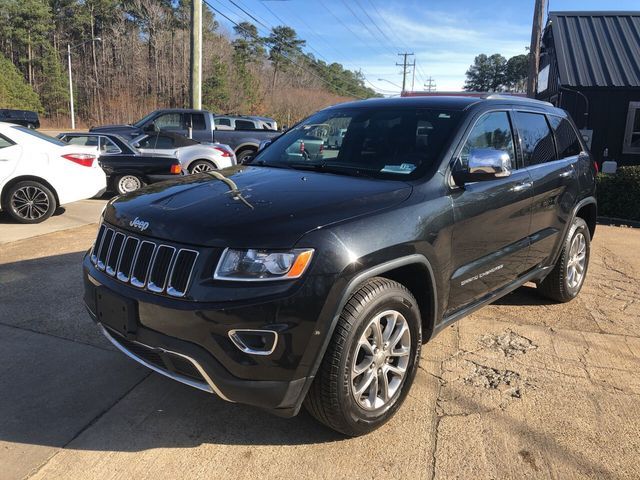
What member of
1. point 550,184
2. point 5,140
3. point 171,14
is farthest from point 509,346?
point 171,14

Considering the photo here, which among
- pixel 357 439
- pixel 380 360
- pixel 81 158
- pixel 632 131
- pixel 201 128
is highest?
pixel 632 131

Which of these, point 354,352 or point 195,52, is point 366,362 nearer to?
point 354,352

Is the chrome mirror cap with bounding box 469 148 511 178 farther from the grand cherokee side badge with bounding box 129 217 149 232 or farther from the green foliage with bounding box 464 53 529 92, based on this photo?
the green foliage with bounding box 464 53 529 92

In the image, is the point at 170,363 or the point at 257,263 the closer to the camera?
the point at 257,263

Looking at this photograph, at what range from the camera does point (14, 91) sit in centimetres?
5153

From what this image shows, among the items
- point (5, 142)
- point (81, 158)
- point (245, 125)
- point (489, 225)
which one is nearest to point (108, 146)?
point (81, 158)

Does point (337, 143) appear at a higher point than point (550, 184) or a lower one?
higher

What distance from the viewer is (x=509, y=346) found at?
4031 millimetres

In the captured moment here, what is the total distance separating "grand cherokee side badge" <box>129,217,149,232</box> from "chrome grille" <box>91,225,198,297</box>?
A: 0.06 meters

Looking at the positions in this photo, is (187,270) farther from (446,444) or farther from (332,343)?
Answer: (446,444)

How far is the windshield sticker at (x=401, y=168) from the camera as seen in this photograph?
3.25m

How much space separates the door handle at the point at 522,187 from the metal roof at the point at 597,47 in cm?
1252

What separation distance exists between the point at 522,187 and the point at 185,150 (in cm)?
982

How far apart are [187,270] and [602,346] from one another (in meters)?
3.32
